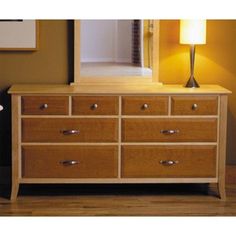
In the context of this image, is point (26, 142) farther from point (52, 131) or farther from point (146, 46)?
point (146, 46)

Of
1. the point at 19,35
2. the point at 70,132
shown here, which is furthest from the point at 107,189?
the point at 19,35

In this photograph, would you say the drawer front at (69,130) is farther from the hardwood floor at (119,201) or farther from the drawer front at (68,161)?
the hardwood floor at (119,201)

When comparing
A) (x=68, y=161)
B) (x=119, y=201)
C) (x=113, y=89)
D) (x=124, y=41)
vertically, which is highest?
(x=124, y=41)

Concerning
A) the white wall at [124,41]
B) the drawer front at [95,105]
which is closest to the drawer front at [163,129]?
the drawer front at [95,105]

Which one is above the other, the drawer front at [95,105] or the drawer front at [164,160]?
the drawer front at [95,105]

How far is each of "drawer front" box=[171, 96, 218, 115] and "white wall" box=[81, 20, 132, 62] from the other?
51cm

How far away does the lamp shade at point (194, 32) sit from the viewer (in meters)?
3.78

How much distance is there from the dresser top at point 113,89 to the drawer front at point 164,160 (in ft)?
1.19

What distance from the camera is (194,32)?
3797 mm

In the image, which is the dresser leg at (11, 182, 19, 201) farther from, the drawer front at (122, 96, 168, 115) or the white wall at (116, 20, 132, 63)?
the white wall at (116, 20, 132, 63)

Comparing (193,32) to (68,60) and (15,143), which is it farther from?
(15,143)

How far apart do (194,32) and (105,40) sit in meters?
0.62

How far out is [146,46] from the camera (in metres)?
4.05

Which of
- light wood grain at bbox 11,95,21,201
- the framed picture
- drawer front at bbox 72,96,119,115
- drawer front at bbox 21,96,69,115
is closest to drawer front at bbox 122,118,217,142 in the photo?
drawer front at bbox 72,96,119,115
